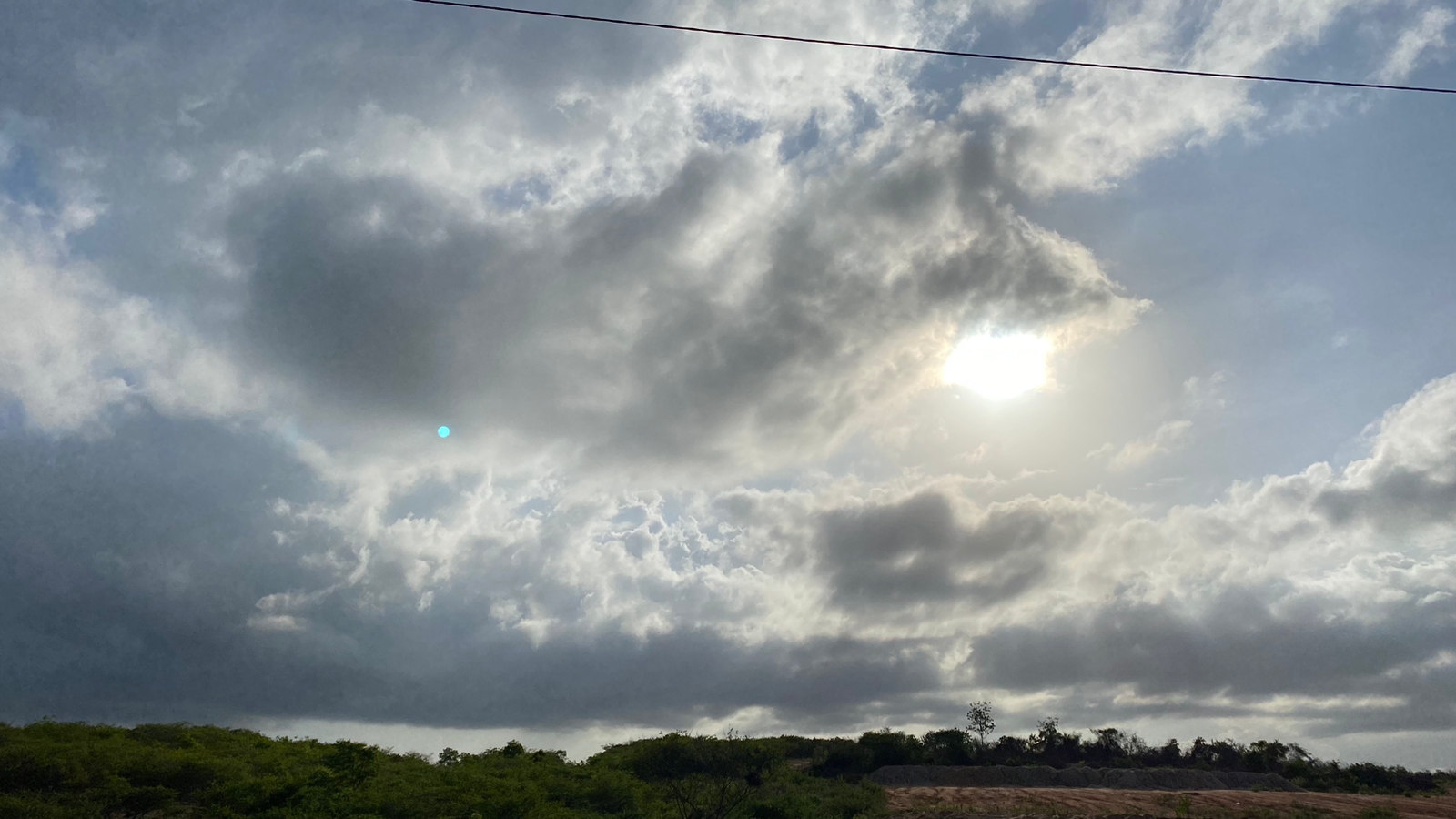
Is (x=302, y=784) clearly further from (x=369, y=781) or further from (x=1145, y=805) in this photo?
(x=1145, y=805)

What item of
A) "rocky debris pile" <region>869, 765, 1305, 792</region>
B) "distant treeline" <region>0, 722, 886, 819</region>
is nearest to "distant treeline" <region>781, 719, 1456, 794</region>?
"rocky debris pile" <region>869, 765, 1305, 792</region>

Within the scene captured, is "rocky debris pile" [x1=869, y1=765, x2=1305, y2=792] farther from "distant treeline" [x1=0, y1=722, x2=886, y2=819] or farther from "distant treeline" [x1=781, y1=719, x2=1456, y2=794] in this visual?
"distant treeline" [x1=0, y1=722, x2=886, y2=819]

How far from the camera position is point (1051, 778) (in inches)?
4545

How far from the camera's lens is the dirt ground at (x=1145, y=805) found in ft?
233

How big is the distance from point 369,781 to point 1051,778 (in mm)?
103866

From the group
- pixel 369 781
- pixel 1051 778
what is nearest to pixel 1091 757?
pixel 1051 778

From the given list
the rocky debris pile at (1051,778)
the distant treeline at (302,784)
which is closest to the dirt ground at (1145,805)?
the distant treeline at (302,784)

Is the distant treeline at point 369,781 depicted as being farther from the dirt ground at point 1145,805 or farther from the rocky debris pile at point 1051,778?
the rocky debris pile at point 1051,778

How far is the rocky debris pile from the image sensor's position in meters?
113

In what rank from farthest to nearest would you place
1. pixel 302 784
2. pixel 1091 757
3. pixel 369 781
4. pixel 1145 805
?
pixel 1091 757 < pixel 1145 805 < pixel 369 781 < pixel 302 784

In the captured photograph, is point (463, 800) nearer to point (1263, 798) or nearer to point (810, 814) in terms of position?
point (810, 814)

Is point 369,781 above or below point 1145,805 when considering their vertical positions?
above

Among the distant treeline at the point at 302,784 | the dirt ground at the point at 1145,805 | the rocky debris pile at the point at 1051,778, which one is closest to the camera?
the distant treeline at the point at 302,784

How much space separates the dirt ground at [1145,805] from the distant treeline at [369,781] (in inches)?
261
